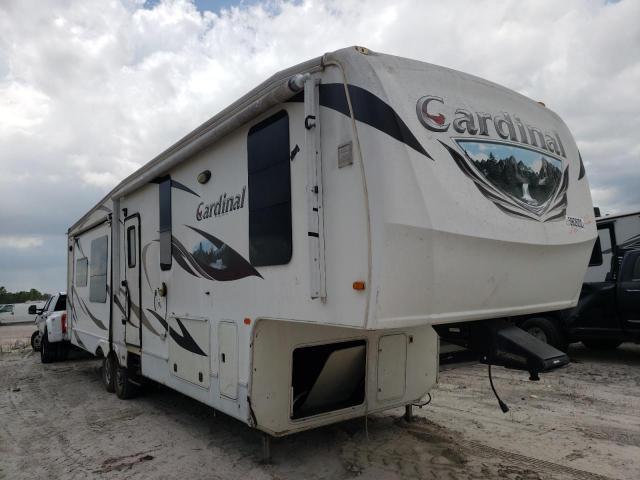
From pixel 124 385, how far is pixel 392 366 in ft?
13.6

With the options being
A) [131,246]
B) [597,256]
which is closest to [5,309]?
[131,246]

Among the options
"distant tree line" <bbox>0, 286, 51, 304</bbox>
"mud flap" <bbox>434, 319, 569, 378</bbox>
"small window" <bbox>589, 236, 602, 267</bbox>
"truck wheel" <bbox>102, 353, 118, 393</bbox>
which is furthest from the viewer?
"distant tree line" <bbox>0, 286, 51, 304</bbox>

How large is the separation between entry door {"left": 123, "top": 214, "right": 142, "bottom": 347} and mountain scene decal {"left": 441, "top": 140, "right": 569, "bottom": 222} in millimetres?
4635

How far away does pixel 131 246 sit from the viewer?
6660 millimetres

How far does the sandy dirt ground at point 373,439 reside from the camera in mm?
4078

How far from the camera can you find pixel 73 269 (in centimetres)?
965

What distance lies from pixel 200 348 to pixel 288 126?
2.37 m

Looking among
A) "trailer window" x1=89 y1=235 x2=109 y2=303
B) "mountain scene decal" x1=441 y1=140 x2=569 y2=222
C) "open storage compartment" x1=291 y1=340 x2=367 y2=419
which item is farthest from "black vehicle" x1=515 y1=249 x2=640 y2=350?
"trailer window" x1=89 y1=235 x2=109 y2=303

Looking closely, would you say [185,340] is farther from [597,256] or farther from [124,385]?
[597,256]

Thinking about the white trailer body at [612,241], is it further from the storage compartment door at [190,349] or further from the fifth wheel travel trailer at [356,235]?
the storage compartment door at [190,349]

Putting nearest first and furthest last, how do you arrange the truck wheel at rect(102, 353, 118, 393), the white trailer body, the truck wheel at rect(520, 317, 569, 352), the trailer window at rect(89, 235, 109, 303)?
the truck wheel at rect(102, 353, 118, 393)
the trailer window at rect(89, 235, 109, 303)
the truck wheel at rect(520, 317, 569, 352)
the white trailer body

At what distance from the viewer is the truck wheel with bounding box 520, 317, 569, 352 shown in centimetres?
836

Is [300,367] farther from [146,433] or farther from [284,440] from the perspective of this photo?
[146,433]

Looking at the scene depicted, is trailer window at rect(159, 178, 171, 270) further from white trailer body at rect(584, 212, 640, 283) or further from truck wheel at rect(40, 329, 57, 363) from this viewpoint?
truck wheel at rect(40, 329, 57, 363)
